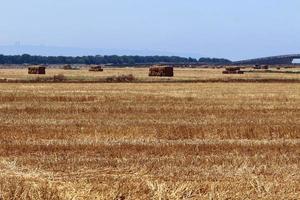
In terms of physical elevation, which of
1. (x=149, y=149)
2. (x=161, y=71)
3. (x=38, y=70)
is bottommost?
(x=38, y=70)

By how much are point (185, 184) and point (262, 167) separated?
10.2 ft

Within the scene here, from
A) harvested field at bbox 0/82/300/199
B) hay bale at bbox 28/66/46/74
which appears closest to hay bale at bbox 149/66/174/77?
hay bale at bbox 28/66/46/74

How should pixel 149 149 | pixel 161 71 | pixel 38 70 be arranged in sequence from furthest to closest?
pixel 38 70 → pixel 161 71 → pixel 149 149

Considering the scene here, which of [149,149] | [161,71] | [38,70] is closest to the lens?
[149,149]

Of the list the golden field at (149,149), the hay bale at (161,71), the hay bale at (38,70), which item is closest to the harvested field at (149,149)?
the golden field at (149,149)

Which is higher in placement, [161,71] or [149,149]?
[149,149]

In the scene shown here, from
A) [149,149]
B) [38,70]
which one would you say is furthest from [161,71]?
[149,149]

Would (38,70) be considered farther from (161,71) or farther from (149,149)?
(149,149)

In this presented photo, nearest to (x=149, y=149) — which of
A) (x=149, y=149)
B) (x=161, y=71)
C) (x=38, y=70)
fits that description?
(x=149, y=149)

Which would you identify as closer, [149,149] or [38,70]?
[149,149]

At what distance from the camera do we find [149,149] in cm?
1608

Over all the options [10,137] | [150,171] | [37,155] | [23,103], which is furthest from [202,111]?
[150,171]

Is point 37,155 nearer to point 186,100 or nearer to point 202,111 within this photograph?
point 202,111

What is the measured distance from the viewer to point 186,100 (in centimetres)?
3069
